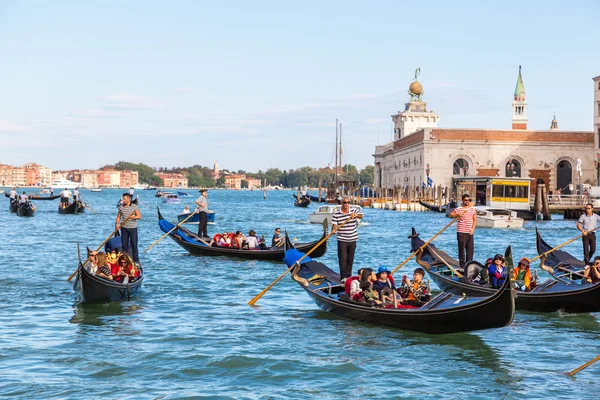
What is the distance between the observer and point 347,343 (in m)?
9.51

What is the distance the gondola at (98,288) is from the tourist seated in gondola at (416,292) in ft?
13.2

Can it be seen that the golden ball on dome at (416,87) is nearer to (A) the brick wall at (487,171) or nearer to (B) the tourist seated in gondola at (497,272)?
(A) the brick wall at (487,171)

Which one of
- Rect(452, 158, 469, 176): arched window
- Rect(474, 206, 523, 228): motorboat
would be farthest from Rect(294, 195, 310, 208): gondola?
Rect(474, 206, 523, 228): motorboat

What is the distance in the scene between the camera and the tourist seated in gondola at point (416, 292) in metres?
10.1

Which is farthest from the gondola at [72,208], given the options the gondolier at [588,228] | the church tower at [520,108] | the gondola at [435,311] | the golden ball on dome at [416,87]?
the church tower at [520,108]

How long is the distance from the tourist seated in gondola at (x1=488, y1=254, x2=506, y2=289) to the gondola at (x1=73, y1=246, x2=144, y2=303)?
5.05 meters

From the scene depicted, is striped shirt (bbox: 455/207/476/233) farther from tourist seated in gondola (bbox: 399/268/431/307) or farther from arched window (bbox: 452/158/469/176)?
arched window (bbox: 452/158/469/176)

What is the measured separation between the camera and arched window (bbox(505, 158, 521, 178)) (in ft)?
186

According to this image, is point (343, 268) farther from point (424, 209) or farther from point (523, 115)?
point (523, 115)

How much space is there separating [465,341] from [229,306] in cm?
398

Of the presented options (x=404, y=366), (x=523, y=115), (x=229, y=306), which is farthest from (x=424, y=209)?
(x=404, y=366)

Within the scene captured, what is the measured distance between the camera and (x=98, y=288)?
37.3ft

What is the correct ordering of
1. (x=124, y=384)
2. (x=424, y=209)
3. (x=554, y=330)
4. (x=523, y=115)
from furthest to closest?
(x=523, y=115) → (x=424, y=209) → (x=554, y=330) → (x=124, y=384)

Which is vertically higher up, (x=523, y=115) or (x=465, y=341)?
(x=523, y=115)
